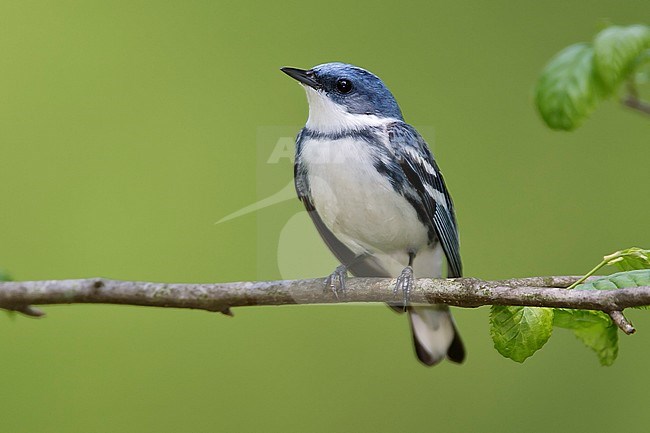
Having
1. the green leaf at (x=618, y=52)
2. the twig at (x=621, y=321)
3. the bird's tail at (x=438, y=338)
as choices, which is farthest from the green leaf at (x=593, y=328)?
the bird's tail at (x=438, y=338)

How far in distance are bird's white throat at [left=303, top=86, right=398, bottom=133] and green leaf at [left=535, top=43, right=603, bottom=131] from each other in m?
0.73

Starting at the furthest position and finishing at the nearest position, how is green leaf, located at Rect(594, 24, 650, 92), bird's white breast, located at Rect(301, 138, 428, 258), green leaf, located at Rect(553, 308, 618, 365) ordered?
bird's white breast, located at Rect(301, 138, 428, 258)
green leaf, located at Rect(594, 24, 650, 92)
green leaf, located at Rect(553, 308, 618, 365)

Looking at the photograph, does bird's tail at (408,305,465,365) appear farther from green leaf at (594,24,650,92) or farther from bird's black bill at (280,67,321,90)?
green leaf at (594,24,650,92)

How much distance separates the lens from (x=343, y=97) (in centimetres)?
323

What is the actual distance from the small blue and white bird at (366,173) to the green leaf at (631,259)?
34.5 inches

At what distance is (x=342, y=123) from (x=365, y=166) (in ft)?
0.74

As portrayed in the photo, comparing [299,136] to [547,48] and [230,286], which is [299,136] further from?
[547,48]

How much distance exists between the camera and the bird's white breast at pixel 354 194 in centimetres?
308

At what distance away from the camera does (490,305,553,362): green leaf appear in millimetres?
2152

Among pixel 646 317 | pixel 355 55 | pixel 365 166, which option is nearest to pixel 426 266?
pixel 365 166

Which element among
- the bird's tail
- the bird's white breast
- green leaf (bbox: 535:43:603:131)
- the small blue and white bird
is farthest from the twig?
the bird's tail

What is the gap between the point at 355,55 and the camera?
5730mm

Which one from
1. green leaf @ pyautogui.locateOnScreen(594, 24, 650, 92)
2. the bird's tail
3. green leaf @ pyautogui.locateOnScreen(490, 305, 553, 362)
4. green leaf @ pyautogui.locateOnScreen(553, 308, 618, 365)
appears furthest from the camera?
the bird's tail

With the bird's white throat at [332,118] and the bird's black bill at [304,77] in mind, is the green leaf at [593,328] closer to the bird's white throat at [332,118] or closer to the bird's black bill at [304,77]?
the bird's white throat at [332,118]
